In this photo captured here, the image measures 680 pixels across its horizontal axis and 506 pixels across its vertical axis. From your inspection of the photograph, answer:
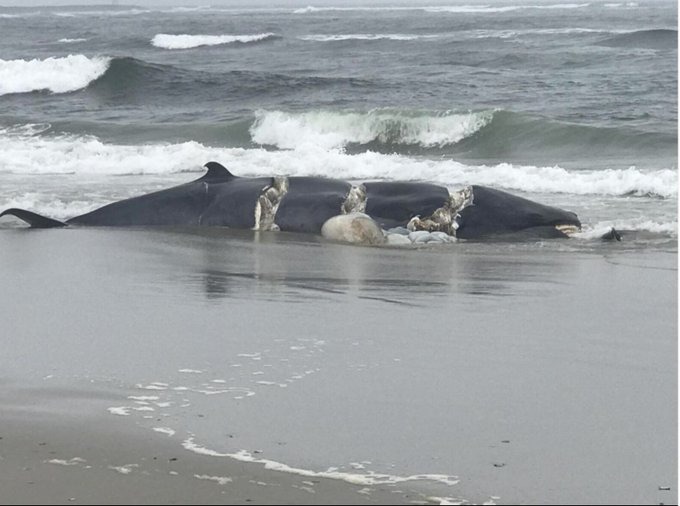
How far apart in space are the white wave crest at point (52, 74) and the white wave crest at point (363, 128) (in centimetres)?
1244

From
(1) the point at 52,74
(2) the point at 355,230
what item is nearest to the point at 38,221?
(2) the point at 355,230

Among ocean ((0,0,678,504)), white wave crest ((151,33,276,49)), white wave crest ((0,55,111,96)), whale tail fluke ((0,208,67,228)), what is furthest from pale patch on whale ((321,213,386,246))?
white wave crest ((151,33,276,49))

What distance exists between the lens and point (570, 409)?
505 cm

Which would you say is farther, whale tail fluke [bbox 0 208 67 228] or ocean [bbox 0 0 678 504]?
whale tail fluke [bbox 0 208 67 228]

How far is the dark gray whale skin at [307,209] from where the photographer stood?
36.3 feet

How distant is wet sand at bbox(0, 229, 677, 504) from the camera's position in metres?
4.26

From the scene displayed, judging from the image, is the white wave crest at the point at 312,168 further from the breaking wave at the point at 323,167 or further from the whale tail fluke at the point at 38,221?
the whale tail fluke at the point at 38,221

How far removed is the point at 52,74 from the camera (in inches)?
1419

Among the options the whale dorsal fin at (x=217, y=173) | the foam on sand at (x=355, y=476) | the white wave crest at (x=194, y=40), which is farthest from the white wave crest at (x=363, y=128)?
the white wave crest at (x=194, y=40)

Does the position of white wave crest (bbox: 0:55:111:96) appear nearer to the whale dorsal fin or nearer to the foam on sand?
the whale dorsal fin

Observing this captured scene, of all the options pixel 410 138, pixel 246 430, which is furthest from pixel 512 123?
pixel 246 430

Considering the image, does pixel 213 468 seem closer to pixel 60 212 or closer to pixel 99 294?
pixel 99 294

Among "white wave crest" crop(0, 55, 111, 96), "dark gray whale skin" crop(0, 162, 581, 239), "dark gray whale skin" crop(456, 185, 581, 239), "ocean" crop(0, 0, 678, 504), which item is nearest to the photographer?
"ocean" crop(0, 0, 678, 504)

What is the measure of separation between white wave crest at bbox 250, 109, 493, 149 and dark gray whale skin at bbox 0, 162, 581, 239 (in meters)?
8.95
